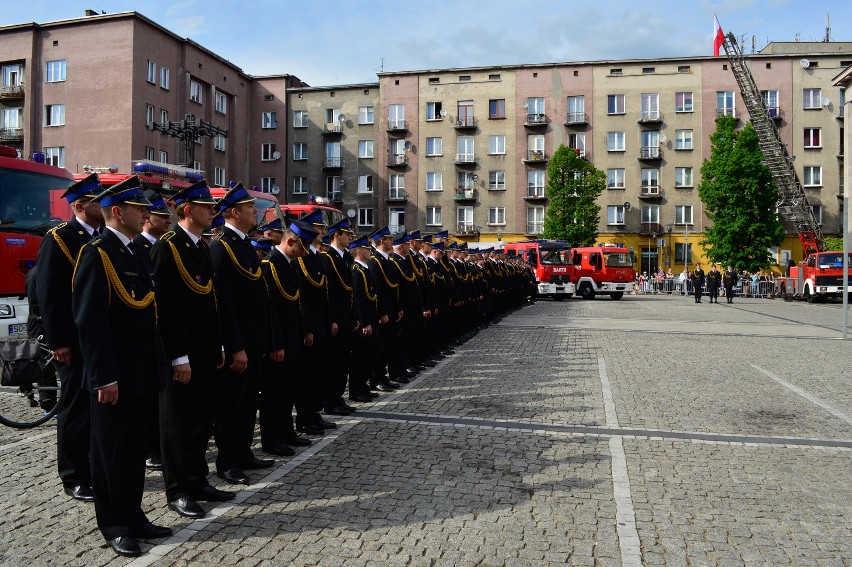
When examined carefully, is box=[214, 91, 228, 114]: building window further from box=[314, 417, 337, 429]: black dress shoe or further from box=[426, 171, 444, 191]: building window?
box=[314, 417, 337, 429]: black dress shoe

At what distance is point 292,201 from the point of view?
60.7 metres

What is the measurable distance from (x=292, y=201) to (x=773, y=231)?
36303mm

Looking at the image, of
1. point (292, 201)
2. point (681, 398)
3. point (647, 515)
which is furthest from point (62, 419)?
point (292, 201)

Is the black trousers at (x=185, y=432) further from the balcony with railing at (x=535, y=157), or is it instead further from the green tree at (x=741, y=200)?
the balcony with railing at (x=535, y=157)

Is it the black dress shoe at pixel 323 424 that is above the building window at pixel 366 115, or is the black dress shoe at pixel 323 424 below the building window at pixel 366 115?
below

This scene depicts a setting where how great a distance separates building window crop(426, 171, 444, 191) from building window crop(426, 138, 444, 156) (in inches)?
58.1

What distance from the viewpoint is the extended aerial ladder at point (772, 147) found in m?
46.7

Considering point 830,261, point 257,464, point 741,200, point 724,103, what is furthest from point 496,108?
point 257,464

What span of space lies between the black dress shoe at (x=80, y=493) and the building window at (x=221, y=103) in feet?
155

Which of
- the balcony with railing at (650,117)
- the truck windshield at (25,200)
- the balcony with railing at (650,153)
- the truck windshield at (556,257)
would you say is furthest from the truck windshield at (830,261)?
the truck windshield at (25,200)

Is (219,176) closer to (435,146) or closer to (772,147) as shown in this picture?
(435,146)

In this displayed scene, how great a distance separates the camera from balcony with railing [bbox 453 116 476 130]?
2200 inches

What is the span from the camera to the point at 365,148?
58.4 meters

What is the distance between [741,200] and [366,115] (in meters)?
28.3
